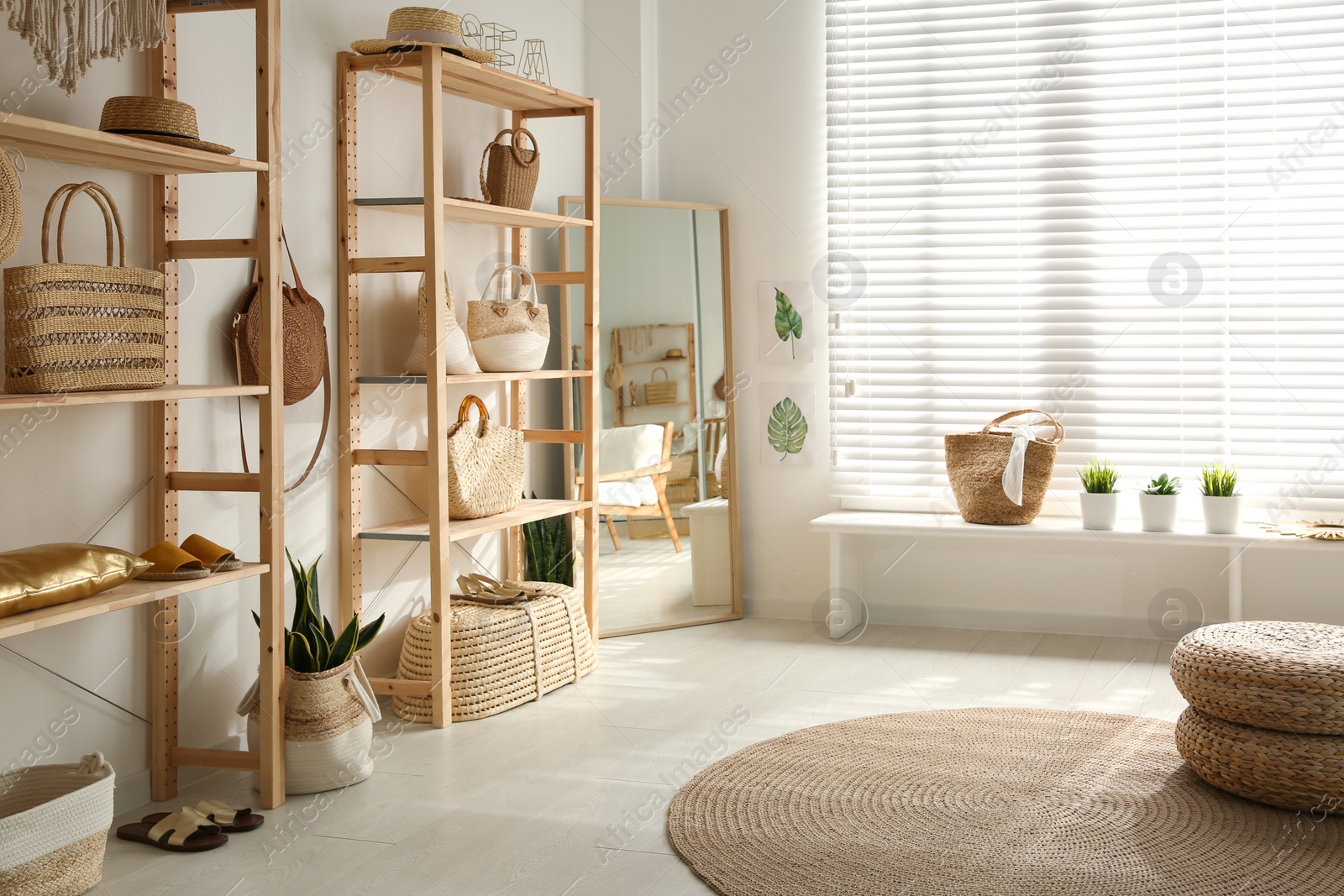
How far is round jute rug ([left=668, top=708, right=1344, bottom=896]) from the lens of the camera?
7.39 ft

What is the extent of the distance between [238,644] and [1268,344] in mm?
3444

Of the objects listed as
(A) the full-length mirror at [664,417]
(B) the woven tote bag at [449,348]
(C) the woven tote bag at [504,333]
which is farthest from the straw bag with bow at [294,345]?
(A) the full-length mirror at [664,417]

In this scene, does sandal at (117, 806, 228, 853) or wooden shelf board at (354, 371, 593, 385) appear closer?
sandal at (117, 806, 228, 853)

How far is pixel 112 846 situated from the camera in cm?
249

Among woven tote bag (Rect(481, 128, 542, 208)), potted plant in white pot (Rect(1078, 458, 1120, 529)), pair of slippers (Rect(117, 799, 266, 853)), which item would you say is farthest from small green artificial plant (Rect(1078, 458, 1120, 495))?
pair of slippers (Rect(117, 799, 266, 853))

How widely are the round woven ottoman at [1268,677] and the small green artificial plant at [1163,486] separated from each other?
4.09ft

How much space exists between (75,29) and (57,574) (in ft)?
3.29

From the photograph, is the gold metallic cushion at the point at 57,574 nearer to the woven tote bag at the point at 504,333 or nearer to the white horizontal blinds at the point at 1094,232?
the woven tote bag at the point at 504,333

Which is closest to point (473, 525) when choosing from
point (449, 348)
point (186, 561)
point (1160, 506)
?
point (449, 348)

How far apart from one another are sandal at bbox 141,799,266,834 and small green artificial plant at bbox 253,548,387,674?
36 centimetres

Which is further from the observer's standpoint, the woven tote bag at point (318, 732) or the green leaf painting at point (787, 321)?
the green leaf painting at point (787, 321)

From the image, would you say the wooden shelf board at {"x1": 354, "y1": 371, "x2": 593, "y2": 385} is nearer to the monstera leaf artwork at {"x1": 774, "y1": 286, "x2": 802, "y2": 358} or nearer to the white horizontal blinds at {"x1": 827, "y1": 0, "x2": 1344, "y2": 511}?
the monstera leaf artwork at {"x1": 774, "y1": 286, "x2": 802, "y2": 358}

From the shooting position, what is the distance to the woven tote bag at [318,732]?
2809 millimetres

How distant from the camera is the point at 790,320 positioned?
466 cm
